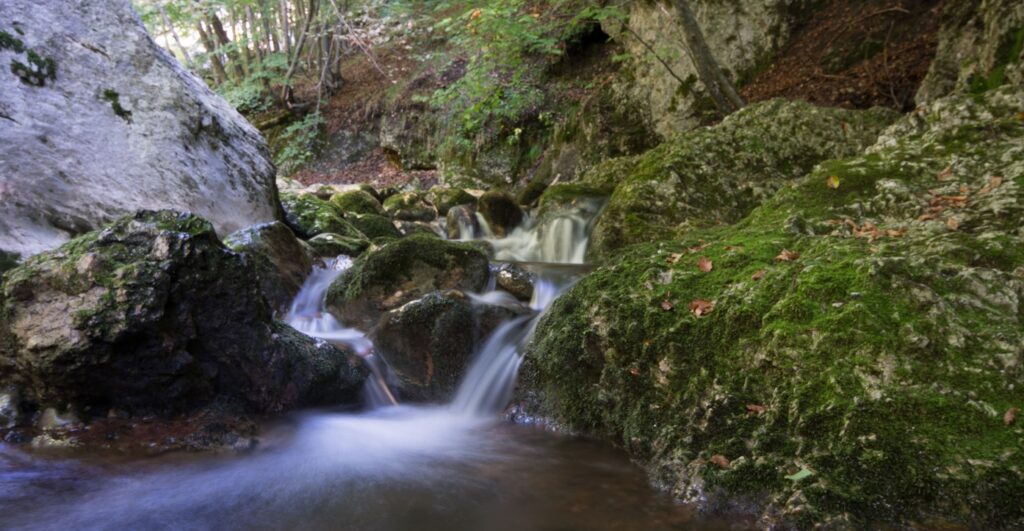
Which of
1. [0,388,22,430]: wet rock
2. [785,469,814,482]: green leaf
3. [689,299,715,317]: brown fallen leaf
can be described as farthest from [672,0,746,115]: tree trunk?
[0,388,22,430]: wet rock

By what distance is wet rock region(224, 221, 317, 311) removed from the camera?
5778mm

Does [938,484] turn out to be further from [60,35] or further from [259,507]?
[60,35]

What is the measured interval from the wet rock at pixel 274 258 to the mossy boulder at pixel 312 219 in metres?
1.73

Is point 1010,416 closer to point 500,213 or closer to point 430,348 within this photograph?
point 430,348

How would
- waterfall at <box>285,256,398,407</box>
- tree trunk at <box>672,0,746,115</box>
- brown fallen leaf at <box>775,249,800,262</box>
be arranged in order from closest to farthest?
brown fallen leaf at <box>775,249,800,262</box> → waterfall at <box>285,256,398,407</box> → tree trunk at <box>672,0,746,115</box>

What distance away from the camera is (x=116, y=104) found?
611 centimetres

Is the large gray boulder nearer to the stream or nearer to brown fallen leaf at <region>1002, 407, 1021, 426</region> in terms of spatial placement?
the stream

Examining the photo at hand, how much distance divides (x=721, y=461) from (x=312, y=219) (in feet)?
23.2

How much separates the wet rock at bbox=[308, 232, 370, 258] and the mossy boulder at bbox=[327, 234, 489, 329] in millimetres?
1609

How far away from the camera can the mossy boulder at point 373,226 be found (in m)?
9.33

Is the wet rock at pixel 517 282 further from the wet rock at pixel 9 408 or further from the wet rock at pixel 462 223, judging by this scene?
the wet rock at pixel 462 223

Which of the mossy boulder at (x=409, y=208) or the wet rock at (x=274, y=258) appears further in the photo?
the mossy boulder at (x=409, y=208)

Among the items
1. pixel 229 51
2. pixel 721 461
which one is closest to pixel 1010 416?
pixel 721 461

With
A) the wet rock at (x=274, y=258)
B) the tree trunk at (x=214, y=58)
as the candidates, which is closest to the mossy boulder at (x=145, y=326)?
the wet rock at (x=274, y=258)
